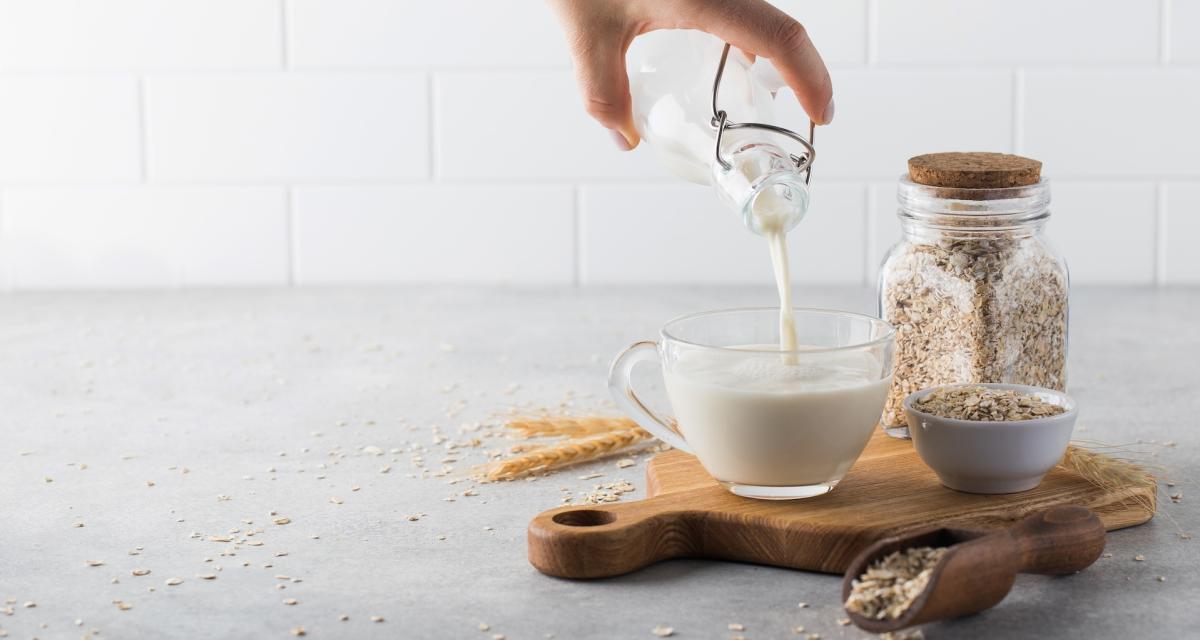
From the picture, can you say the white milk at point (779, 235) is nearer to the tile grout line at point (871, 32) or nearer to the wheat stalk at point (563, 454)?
the wheat stalk at point (563, 454)

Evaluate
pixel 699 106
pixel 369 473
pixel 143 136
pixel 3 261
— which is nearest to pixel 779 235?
pixel 699 106

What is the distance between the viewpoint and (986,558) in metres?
0.74

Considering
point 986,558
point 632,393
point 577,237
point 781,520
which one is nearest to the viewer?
point 986,558

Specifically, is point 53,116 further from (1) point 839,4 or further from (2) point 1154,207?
(2) point 1154,207

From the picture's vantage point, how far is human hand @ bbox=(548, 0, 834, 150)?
928mm

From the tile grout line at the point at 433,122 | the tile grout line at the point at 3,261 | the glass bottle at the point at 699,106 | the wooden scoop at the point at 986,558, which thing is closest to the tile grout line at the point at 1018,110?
the tile grout line at the point at 433,122

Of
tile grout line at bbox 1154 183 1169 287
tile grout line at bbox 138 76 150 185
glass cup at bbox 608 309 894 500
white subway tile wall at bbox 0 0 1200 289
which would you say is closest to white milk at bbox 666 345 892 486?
glass cup at bbox 608 309 894 500

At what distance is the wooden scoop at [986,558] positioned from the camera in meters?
0.72

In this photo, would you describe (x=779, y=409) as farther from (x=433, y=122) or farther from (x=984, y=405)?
(x=433, y=122)

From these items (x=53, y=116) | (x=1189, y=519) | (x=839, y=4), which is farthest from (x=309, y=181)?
Answer: (x=1189, y=519)

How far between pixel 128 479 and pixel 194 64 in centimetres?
99

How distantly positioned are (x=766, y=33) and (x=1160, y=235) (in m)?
1.18

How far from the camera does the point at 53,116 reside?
1912mm

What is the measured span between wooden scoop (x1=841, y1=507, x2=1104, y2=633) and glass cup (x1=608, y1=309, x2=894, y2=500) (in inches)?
4.3
